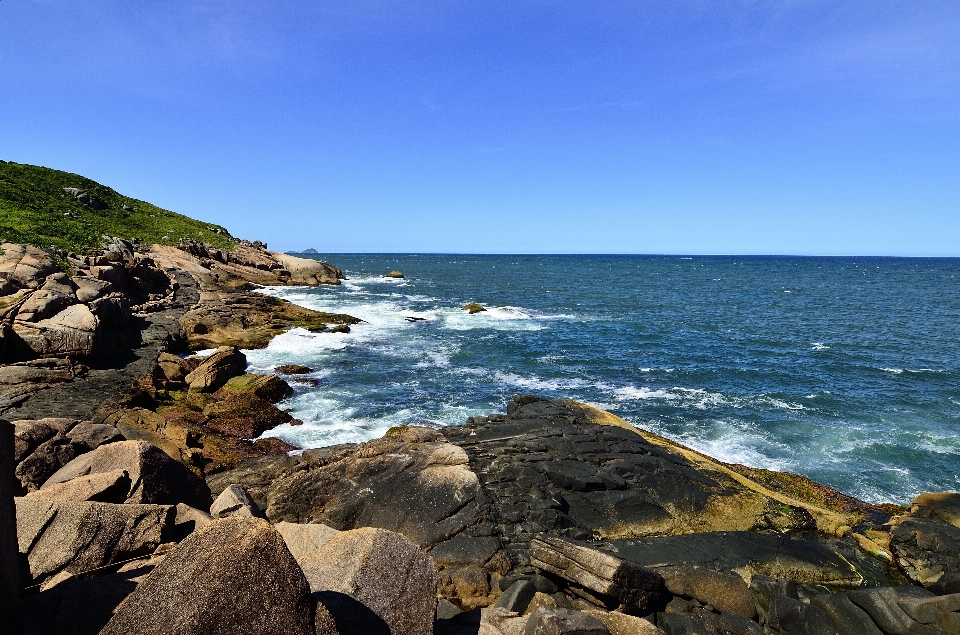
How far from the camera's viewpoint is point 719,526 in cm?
1293

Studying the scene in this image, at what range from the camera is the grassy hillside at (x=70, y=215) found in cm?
4288

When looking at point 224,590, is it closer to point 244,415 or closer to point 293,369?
point 244,415

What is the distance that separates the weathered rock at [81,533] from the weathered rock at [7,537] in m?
1.22

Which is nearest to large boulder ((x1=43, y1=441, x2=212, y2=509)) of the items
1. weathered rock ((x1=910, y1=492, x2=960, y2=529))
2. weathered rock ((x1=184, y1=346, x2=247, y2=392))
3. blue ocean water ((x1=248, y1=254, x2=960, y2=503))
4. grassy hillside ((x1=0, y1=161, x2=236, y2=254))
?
blue ocean water ((x1=248, y1=254, x2=960, y2=503))

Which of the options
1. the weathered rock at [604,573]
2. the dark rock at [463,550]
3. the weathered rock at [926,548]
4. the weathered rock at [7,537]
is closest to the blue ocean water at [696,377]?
the weathered rock at [926,548]

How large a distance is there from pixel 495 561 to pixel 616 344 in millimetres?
31883

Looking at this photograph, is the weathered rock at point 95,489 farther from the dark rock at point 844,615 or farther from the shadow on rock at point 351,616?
the dark rock at point 844,615

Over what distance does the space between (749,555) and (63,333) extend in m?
27.8

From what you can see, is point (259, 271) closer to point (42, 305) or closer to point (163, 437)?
point (42, 305)

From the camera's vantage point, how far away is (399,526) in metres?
12.2

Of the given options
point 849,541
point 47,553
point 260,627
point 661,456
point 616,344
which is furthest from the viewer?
point 616,344

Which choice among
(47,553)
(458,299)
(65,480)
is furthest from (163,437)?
(458,299)

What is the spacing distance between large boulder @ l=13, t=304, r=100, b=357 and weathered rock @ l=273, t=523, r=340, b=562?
20984mm

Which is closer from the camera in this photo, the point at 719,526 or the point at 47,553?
the point at 47,553
